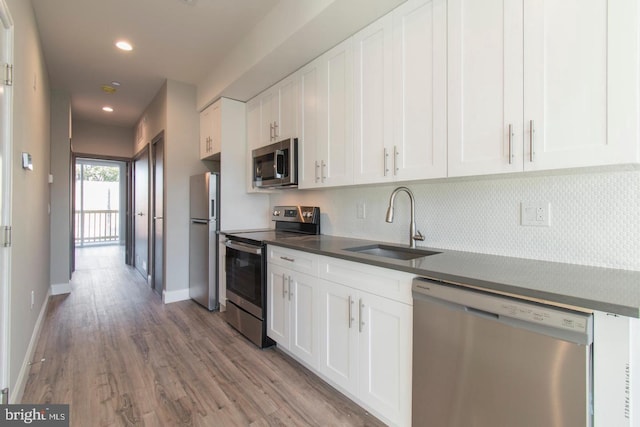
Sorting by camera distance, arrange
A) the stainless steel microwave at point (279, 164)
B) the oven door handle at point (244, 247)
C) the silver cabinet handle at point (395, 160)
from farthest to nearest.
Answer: the stainless steel microwave at point (279, 164) → the oven door handle at point (244, 247) → the silver cabinet handle at point (395, 160)

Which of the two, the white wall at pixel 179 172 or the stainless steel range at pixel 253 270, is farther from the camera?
the white wall at pixel 179 172

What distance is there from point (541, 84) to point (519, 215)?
2.14 ft

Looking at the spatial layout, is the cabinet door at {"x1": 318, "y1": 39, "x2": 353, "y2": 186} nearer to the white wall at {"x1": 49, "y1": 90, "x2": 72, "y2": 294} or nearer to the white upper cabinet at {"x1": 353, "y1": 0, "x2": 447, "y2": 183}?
the white upper cabinet at {"x1": 353, "y1": 0, "x2": 447, "y2": 183}

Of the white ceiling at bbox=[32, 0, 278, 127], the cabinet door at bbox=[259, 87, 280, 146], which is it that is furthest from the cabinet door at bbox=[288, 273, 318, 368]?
the white ceiling at bbox=[32, 0, 278, 127]

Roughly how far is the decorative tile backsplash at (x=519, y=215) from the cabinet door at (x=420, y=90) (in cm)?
29

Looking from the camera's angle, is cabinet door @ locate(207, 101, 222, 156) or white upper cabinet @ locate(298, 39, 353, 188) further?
cabinet door @ locate(207, 101, 222, 156)

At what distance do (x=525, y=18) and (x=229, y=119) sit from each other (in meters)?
2.85

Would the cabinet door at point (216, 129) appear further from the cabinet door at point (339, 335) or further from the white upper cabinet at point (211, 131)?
the cabinet door at point (339, 335)

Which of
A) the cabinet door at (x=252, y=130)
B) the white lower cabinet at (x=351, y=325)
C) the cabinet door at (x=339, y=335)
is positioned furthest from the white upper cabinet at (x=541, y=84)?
the cabinet door at (x=252, y=130)

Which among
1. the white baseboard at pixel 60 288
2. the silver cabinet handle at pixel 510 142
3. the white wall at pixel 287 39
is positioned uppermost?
the white wall at pixel 287 39

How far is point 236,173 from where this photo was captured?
3.47 m

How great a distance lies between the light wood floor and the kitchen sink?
0.91 metres

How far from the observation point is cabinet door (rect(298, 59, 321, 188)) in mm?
2445

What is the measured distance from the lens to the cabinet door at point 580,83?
106cm
